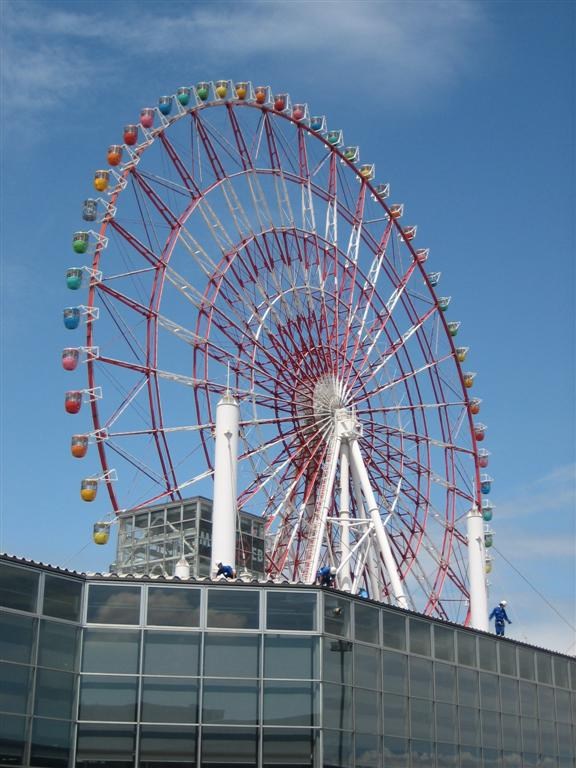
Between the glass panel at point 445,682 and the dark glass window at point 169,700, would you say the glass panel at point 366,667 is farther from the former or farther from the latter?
the dark glass window at point 169,700

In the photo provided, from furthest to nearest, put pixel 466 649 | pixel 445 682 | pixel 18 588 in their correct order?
1. pixel 466 649
2. pixel 445 682
3. pixel 18 588

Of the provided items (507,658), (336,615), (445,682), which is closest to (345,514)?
(507,658)

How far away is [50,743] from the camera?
2473 cm

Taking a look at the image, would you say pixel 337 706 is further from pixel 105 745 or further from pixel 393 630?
pixel 105 745

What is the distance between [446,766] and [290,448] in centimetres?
1657

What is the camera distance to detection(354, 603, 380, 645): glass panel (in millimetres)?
28641

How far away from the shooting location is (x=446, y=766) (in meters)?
30.6

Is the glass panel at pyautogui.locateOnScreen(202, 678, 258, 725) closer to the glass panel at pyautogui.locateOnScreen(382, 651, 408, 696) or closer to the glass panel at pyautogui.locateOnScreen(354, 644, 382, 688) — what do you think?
the glass panel at pyautogui.locateOnScreen(354, 644, 382, 688)

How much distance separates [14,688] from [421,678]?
11.2 metres

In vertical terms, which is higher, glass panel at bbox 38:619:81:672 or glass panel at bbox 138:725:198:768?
glass panel at bbox 38:619:81:672

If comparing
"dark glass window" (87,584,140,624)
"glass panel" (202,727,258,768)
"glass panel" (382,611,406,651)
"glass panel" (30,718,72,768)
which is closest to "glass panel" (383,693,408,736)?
"glass panel" (382,611,406,651)

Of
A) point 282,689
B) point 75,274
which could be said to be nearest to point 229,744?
point 282,689

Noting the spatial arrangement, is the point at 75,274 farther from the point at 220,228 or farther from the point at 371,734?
the point at 371,734

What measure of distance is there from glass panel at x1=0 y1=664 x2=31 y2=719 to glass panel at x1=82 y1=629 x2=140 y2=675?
1741mm
